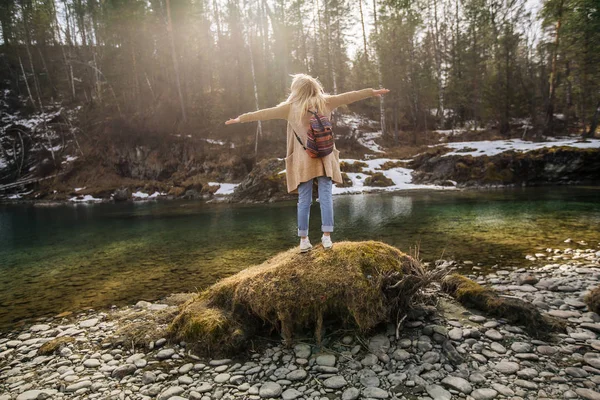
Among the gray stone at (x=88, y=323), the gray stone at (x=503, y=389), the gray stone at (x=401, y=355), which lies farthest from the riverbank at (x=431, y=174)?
the gray stone at (x=503, y=389)

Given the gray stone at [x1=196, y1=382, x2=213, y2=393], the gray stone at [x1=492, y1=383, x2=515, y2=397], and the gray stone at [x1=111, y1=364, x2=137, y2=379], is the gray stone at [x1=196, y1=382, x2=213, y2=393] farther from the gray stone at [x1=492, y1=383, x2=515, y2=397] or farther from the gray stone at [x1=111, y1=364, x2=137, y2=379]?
the gray stone at [x1=492, y1=383, x2=515, y2=397]

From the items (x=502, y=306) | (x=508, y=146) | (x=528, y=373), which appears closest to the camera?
(x=528, y=373)

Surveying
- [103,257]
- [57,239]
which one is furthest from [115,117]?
[103,257]

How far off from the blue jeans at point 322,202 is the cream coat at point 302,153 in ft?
0.42

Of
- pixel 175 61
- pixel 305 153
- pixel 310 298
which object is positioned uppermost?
pixel 175 61

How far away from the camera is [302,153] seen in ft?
15.6

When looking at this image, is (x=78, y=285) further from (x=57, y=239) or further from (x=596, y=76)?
(x=596, y=76)

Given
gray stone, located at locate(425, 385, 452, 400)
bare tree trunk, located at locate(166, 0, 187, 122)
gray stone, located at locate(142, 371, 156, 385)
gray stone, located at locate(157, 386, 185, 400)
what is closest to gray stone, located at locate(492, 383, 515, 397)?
gray stone, located at locate(425, 385, 452, 400)

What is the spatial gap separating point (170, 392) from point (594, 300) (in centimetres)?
579

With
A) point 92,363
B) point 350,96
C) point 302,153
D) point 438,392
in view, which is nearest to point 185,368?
point 92,363

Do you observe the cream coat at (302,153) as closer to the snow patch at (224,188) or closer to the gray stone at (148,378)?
the gray stone at (148,378)

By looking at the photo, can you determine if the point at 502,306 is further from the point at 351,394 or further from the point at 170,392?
the point at 170,392

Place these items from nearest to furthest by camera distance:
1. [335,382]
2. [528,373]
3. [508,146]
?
[528,373], [335,382], [508,146]

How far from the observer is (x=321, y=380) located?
3.44 metres
